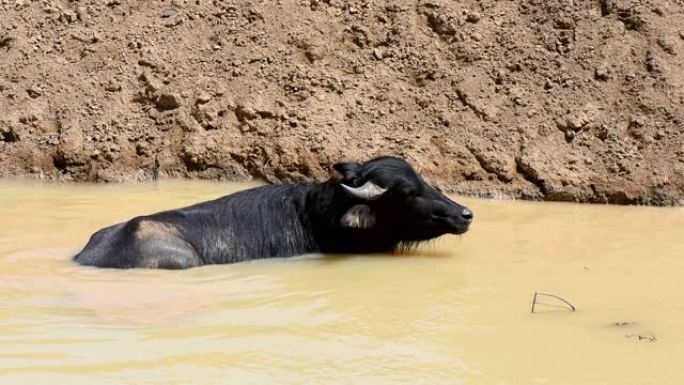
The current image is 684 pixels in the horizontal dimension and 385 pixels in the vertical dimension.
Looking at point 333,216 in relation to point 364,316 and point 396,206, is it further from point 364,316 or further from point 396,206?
point 364,316

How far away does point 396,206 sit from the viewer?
8.73 m

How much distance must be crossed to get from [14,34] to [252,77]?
5013 millimetres

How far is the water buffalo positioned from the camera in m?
8.21

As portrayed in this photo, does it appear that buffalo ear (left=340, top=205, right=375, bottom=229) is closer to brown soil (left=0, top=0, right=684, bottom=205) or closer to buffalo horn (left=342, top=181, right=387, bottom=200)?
buffalo horn (left=342, top=181, right=387, bottom=200)

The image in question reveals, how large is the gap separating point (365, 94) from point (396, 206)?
6.19 meters

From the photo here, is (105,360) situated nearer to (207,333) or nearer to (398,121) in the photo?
(207,333)

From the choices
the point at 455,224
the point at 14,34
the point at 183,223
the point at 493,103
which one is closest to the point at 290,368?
the point at 183,223

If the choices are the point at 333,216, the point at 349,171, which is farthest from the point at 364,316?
the point at 349,171

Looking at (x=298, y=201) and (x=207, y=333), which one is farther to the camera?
(x=298, y=201)

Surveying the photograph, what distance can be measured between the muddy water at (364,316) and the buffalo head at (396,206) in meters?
0.26

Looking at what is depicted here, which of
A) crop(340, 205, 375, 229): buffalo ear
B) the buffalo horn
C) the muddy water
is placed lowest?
the muddy water

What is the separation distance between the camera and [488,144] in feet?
43.8

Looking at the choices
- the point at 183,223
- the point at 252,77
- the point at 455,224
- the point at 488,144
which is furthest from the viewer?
the point at 252,77

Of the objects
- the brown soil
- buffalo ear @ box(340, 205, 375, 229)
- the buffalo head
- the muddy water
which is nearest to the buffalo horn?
the buffalo head
